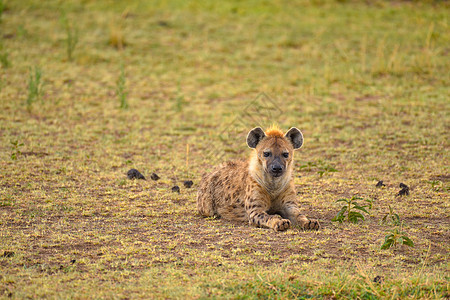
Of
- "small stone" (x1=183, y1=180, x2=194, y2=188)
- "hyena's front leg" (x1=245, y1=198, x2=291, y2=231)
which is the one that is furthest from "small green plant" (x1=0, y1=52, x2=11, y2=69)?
"hyena's front leg" (x1=245, y1=198, x2=291, y2=231)

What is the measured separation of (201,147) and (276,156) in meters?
2.89

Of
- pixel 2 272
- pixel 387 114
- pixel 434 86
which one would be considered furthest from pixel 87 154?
pixel 434 86

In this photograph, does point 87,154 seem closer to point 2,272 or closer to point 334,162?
point 334,162

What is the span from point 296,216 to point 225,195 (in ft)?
2.51

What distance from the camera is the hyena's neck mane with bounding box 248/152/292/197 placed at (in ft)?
18.4

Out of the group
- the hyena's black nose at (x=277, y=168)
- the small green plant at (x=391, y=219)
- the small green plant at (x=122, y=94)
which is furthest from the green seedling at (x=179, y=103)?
the small green plant at (x=391, y=219)

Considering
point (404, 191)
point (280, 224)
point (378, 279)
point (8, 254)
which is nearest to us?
point (378, 279)

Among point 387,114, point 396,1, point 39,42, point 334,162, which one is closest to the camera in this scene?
point 334,162

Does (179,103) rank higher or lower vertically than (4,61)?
lower

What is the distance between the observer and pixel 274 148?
556cm

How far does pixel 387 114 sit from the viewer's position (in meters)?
9.38

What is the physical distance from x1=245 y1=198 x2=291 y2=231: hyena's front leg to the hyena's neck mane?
17cm

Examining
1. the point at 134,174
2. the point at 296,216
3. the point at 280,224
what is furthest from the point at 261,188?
the point at 134,174

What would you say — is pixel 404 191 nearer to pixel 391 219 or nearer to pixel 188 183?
Answer: pixel 391 219
